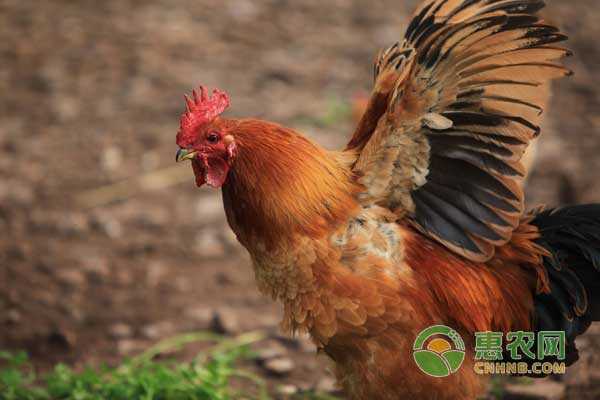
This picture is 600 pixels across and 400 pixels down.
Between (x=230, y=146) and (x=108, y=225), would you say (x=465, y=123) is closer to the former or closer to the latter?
(x=230, y=146)

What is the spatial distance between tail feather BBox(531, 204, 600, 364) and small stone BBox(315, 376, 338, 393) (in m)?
1.26

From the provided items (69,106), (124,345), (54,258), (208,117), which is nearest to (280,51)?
(69,106)

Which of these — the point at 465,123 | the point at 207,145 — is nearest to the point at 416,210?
the point at 465,123

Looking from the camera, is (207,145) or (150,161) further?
(150,161)

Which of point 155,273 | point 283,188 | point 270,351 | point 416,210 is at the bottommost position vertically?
point 270,351

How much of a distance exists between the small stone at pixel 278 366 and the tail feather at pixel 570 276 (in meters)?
1.51

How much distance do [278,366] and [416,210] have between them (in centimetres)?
159

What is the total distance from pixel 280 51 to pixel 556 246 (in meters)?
4.88

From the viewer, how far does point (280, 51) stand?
725cm

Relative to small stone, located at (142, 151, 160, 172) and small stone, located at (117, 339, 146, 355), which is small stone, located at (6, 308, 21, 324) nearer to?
small stone, located at (117, 339, 146, 355)

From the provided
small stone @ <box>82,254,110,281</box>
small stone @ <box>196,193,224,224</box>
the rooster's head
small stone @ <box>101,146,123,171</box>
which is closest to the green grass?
small stone @ <box>82,254,110,281</box>

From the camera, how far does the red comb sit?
2.71 metres

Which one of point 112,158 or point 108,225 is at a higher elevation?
point 112,158

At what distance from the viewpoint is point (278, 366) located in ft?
12.8
